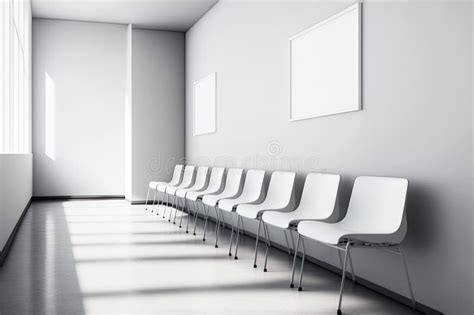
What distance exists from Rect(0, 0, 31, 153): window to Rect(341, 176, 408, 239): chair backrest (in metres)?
3.65

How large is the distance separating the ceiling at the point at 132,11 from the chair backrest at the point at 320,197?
15.6 feet

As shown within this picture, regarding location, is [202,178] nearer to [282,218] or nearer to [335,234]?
[282,218]

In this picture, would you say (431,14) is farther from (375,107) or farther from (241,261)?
(241,261)

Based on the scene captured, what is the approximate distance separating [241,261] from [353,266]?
42.9 inches

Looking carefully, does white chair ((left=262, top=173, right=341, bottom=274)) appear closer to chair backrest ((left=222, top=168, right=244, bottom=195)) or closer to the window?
chair backrest ((left=222, top=168, right=244, bottom=195))

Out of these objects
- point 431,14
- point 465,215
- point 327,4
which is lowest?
point 465,215

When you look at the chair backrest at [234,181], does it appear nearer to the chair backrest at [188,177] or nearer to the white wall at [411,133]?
the white wall at [411,133]

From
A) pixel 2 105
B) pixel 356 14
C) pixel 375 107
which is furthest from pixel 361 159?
pixel 2 105

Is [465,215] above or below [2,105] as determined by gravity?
below

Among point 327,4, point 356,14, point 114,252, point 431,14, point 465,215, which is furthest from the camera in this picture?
point 114,252

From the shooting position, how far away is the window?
5.60 metres

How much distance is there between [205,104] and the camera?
8.85 m

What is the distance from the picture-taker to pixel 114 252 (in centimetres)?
525

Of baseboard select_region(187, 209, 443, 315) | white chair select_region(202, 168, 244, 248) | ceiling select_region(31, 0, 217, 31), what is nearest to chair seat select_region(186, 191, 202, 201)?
white chair select_region(202, 168, 244, 248)
